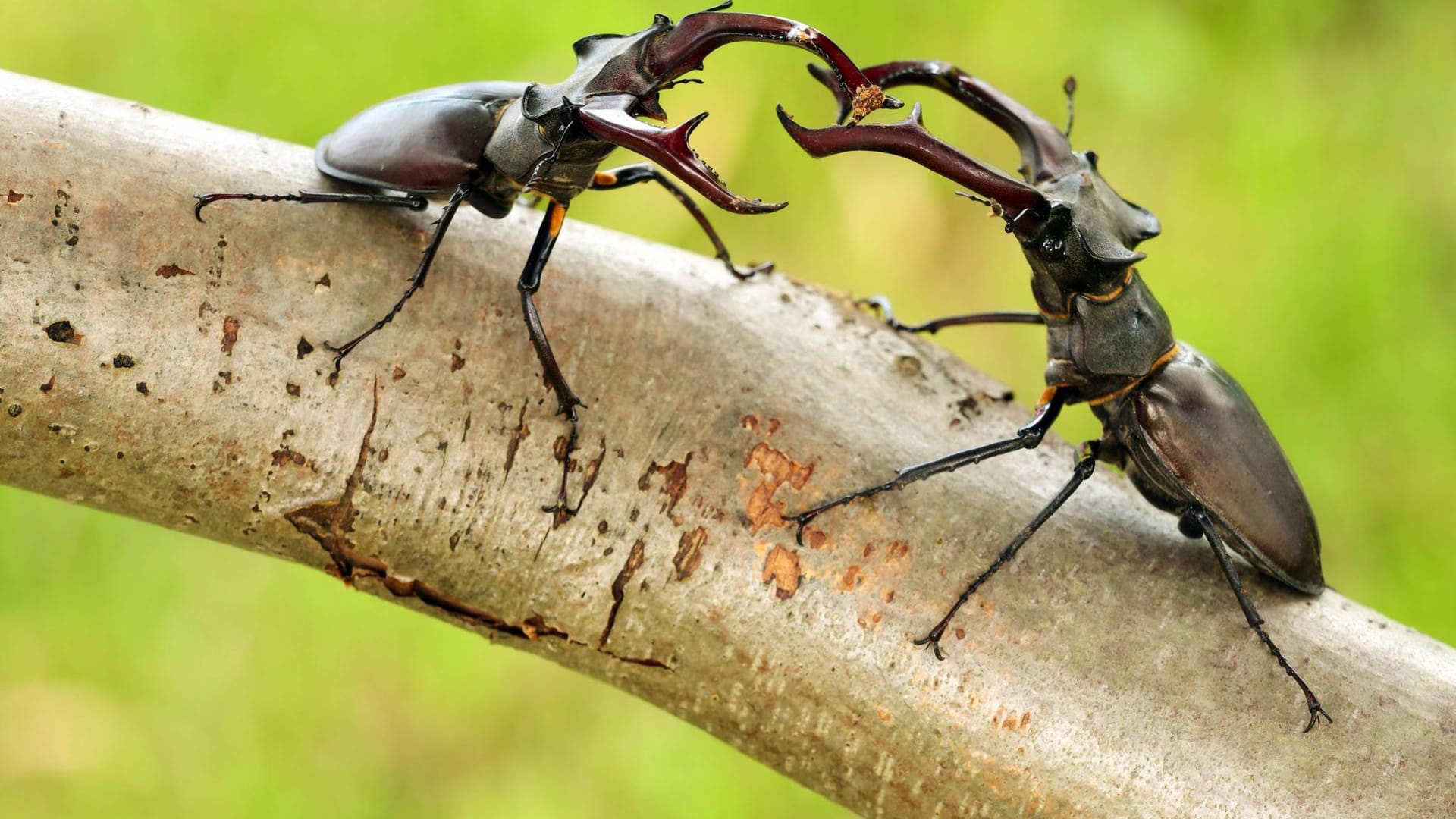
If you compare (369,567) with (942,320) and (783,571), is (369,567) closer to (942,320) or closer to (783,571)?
(783,571)

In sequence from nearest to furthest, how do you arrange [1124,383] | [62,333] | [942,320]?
[62,333], [1124,383], [942,320]

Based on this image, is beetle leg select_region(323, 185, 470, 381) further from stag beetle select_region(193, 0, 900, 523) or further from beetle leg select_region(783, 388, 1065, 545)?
beetle leg select_region(783, 388, 1065, 545)

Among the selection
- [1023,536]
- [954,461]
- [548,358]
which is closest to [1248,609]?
[1023,536]

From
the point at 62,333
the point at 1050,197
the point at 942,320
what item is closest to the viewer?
the point at 62,333

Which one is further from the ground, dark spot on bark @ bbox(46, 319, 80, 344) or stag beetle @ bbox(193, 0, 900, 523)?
stag beetle @ bbox(193, 0, 900, 523)

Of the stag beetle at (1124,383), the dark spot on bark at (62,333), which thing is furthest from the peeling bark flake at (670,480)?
the dark spot on bark at (62,333)

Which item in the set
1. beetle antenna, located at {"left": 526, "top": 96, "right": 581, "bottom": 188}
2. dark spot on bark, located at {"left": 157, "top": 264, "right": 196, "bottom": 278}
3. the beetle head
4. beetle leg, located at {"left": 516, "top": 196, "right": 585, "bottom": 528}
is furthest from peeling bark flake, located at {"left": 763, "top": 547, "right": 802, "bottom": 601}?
dark spot on bark, located at {"left": 157, "top": 264, "right": 196, "bottom": 278}
